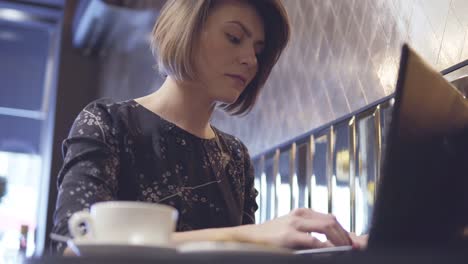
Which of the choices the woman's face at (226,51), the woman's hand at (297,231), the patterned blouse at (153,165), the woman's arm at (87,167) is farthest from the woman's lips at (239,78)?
the woman's hand at (297,231)

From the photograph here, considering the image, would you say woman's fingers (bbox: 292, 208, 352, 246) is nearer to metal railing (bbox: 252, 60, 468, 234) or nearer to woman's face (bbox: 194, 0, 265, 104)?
woman's face (bbox: 194, 0, 265, 104)

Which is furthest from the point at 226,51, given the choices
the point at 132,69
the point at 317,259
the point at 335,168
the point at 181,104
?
the point at 132,69

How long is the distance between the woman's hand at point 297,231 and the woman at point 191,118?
36 cm

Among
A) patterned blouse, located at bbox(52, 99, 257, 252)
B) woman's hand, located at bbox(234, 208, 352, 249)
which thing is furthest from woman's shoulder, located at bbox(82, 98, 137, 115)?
woman's hand, located at bbox(234, 208, 352, 249)

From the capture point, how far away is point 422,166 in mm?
790

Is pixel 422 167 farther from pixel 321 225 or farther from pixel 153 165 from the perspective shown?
pixel 153 165

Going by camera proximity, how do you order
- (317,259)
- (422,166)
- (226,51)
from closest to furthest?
1. (317,259)
2. (422,166)
3. (226,51)

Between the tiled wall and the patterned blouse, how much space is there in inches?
18.5

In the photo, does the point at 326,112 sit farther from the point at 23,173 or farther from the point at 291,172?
the point at 23,173

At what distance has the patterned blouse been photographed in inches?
45.8

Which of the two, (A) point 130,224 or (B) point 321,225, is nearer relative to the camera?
(A) point 130,224

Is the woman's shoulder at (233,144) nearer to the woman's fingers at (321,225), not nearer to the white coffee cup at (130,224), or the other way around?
the woman's fingers at (321,225)

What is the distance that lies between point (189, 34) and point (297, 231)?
63 centimetres

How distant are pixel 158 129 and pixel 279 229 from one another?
0.60 metres
